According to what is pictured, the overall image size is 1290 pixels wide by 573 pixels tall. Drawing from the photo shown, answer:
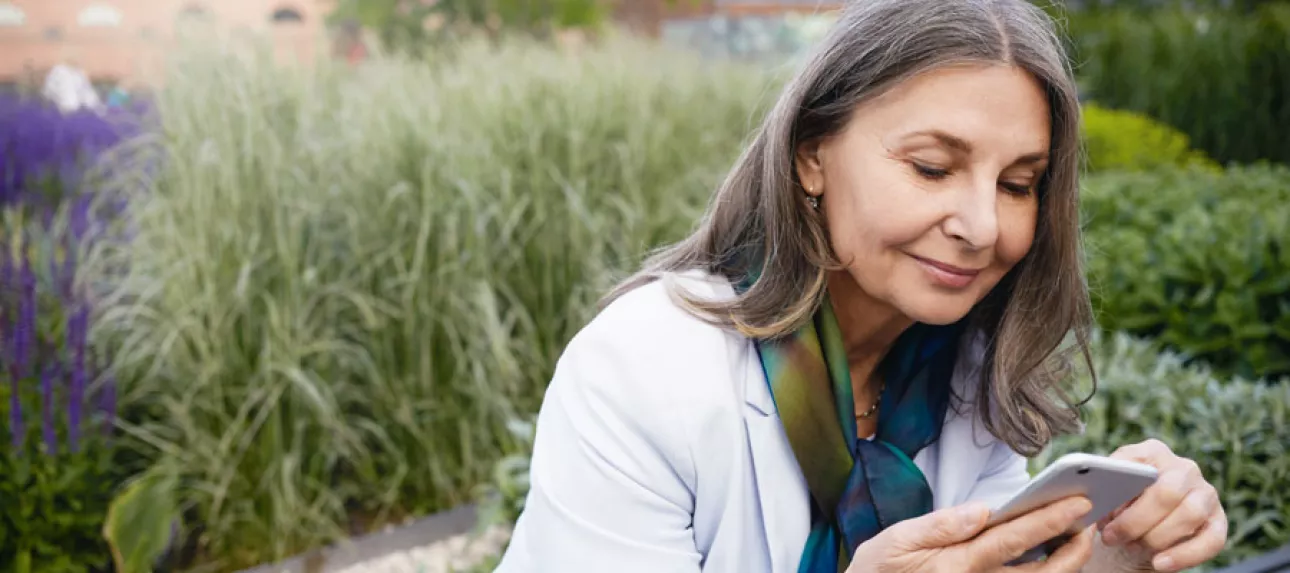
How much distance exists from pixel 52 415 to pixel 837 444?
95.1 inches

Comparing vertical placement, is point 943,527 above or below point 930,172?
below

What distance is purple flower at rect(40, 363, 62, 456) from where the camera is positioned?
326 cm

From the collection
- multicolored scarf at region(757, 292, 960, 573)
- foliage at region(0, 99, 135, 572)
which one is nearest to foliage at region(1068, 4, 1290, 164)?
foliage at region(0, 99, 135, 572)

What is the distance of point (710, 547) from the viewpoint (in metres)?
1.78

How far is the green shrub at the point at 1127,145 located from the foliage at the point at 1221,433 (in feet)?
12.8

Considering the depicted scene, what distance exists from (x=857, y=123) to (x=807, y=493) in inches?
21.4

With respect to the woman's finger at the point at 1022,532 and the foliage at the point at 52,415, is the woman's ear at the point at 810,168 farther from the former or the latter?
the foliage at the point at 52,415

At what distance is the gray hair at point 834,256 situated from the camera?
64.7 inches

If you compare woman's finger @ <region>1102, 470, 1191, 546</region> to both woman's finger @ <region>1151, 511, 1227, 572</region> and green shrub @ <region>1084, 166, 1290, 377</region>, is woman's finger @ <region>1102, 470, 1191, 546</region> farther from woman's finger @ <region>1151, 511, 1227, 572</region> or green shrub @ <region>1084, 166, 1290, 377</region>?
green shrub @ <region>1084, 166, 1290, 377</region>

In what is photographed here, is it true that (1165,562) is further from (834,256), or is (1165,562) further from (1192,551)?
(834,256)

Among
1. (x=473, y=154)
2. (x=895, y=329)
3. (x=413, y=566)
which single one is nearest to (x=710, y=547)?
(x=895, y=329)

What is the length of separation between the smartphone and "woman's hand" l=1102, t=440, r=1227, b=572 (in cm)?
4

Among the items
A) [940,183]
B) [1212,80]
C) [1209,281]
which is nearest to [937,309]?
[940,183]

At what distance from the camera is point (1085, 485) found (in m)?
1.53
